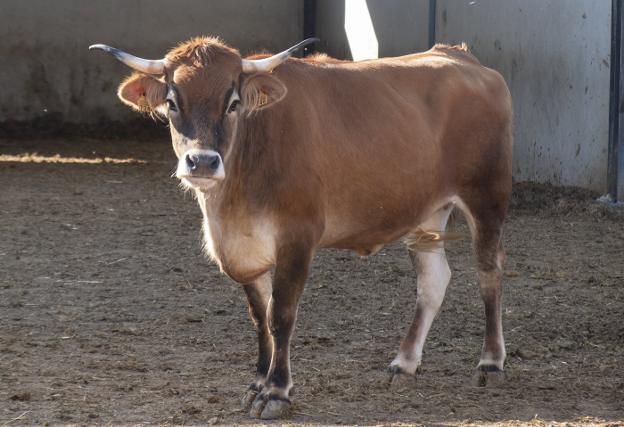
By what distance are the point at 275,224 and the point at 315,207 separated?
22 cm

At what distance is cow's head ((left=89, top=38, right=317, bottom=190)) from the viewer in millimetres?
5066

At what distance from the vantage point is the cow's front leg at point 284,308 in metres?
5.39

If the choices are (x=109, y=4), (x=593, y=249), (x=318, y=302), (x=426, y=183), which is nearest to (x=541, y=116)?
(x=593, y=249)

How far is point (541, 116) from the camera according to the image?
1170 centimetres

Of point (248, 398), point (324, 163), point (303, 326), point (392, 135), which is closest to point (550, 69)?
point (303, 326)

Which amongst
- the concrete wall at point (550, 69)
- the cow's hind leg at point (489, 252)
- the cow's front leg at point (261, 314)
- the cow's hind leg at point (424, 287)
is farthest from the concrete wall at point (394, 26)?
the cow's front leg at point (261, 314)

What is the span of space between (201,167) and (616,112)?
249 inches

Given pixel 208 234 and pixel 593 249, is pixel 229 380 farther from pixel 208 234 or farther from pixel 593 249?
pixel 593 249

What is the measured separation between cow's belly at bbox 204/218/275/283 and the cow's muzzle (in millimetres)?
468

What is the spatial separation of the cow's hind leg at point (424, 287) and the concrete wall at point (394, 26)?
755cm

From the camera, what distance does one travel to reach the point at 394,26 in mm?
14625

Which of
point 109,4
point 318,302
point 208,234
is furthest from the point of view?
point 109,4

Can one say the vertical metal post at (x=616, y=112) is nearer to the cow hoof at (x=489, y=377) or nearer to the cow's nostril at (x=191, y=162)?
the cow hoof at (x=489, y=377)

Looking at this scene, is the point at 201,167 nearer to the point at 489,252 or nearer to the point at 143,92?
the point at 143,92
